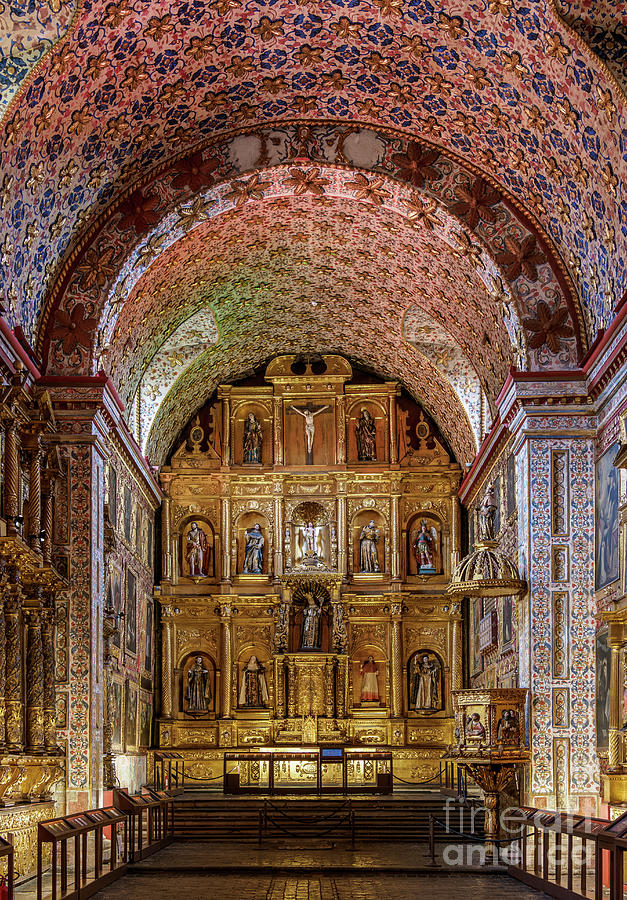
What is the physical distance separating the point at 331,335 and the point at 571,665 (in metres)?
12.9

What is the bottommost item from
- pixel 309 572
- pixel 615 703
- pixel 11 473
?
pixel 615 703

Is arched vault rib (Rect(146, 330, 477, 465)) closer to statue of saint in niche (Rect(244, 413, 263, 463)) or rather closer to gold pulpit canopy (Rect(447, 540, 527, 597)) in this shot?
statue of saint in niche (Rect(244, 413, 263, 463))

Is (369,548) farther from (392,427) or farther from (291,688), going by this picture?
(291,688)

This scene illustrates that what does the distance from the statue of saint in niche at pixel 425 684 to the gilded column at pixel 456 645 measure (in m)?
0.43

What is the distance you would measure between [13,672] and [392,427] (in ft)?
52.3

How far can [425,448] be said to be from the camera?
3061 centimetres

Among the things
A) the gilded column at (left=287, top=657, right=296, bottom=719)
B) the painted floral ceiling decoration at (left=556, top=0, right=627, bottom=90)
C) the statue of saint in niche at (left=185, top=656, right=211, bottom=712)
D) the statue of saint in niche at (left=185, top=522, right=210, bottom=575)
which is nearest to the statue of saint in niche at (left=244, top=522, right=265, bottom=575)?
the statue of saint in niche at (left=185, top=522, right=210, bottom=575)

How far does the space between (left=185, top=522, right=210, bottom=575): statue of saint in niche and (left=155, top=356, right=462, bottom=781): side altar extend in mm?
36

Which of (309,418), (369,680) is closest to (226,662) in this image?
(369,680)

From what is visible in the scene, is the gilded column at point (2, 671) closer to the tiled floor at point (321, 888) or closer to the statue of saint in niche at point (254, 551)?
the tiled floor at point (321, 888)

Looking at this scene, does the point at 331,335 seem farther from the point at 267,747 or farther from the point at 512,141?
the point at 512,141

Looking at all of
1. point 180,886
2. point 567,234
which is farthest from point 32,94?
point 180,886

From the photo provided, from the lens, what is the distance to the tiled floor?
13.4m

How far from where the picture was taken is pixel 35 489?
1723 cm
